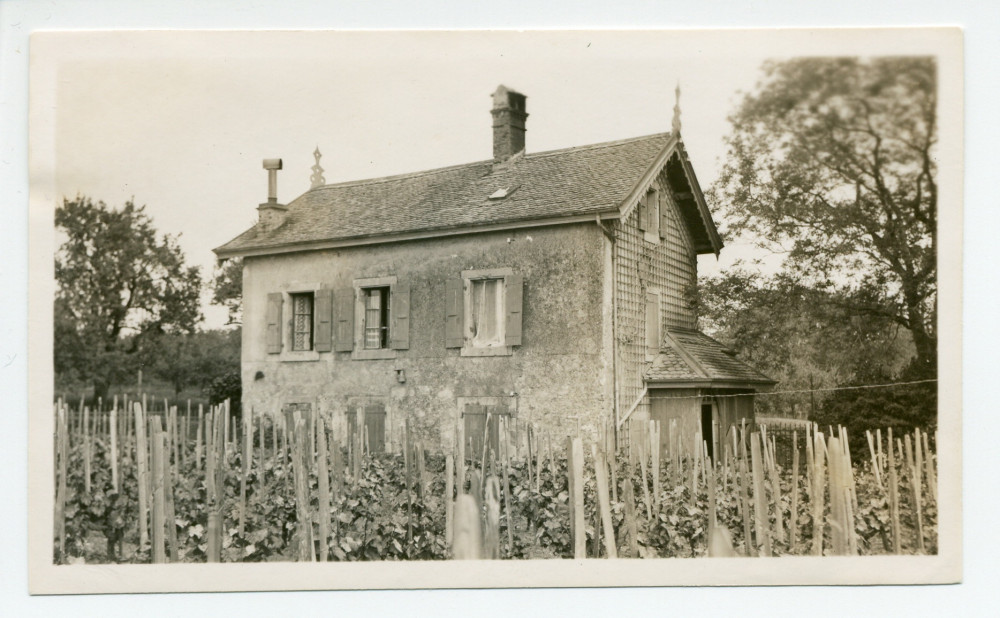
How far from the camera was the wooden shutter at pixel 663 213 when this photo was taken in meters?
7.87

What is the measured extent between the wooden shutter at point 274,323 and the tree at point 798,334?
3.69 m

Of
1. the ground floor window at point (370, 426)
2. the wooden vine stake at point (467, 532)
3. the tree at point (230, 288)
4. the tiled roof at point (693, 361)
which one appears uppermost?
the tree at point (230, 288)

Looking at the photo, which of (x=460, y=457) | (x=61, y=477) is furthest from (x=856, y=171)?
(x=61, y=477)

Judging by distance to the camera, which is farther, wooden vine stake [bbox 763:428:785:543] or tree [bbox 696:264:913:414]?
tree [bbox 696:264:913:414]

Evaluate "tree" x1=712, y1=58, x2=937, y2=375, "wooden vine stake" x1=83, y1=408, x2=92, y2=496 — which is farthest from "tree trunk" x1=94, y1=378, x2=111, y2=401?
"tree" x1=712, y1=58, x2=937, y2=375

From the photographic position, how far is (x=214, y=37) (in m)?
6.55

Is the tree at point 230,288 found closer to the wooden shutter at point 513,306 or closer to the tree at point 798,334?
the wooden shutter at point 513,306

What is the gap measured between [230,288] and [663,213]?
3797mm

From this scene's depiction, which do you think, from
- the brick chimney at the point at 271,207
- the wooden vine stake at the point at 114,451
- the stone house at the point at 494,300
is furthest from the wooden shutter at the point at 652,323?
the wooden vine stake at the point at 114,451

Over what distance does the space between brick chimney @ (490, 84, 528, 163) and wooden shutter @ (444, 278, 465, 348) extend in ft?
4.41

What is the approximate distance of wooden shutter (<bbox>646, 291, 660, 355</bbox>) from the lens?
300 inches

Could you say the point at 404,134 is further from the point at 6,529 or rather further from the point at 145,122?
the point at 6,529

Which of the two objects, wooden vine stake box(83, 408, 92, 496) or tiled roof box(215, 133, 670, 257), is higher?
tiled roof box(215, 133, 670, 257)

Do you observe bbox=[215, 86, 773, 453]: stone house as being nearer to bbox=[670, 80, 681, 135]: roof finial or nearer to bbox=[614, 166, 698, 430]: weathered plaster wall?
bbox=[614, 166, 698, 430]: weathered plaster wall
